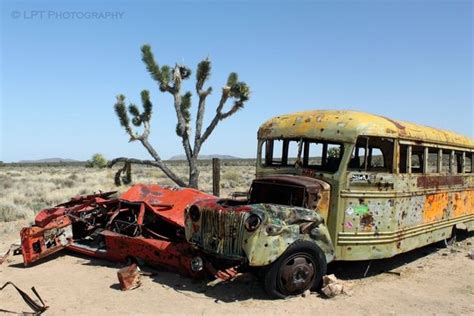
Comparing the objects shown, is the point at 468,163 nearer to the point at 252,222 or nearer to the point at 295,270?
the point at 295,270

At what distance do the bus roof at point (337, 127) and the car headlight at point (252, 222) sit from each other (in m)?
1.99

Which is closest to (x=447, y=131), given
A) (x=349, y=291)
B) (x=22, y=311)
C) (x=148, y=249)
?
(x=349, y=291)

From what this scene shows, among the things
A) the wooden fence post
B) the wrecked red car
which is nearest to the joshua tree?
the wooden fence post

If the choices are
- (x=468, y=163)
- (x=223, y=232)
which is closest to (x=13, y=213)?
(x=223, y=232)

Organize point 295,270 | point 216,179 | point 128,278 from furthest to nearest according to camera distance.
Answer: point 216,179
point 128,278
point 295,270

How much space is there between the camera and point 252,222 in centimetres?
645

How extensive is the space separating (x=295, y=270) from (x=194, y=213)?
5.64 feet

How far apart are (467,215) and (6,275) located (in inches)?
363

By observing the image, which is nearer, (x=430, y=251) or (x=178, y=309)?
(x=178, y=309)

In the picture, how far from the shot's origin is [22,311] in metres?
6.35

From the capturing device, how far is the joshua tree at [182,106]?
16672mm

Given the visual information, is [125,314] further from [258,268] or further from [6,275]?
[6,275]

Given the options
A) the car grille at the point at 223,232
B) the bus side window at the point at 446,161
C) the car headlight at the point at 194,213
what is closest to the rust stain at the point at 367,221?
the car grille at the point at 223,232

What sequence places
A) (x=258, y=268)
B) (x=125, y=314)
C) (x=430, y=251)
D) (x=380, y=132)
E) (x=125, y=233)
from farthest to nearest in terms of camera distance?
(x=430, y=251) < (x=125, y=233) < (x=380, y=132) < (x=258, y=268) < (x=125, y=314)
